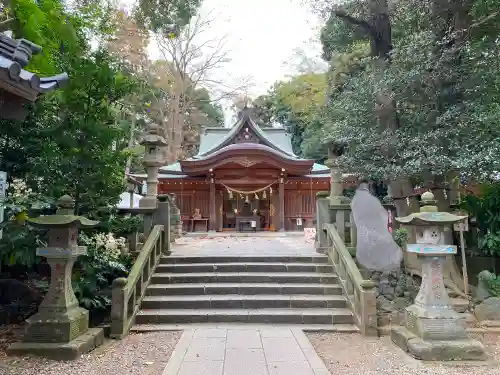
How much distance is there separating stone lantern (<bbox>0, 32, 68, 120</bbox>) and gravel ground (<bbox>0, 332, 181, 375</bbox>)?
9.58 ft

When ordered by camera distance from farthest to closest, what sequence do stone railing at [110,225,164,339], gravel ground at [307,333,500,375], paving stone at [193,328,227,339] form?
stone railing at [110,225,164,339], paving stone at [193,328,227,339], gravel ground at [307,333,500,375]

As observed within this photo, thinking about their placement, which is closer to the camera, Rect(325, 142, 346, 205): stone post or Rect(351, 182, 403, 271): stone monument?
Rect(351, 182, 403, 271): stone monument

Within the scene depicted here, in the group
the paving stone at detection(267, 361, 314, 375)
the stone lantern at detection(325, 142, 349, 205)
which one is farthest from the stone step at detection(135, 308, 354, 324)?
the stone lantern at detection(325, 142, 349, 205)

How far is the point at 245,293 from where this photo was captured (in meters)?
6.36

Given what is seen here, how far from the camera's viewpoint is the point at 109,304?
566 centimetres

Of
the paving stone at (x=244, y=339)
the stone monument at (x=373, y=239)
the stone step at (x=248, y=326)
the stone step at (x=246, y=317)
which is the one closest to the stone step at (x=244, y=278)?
the stone monument at (x=373, y=239)

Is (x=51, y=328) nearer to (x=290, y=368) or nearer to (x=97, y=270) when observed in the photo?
(x=97, y=270)

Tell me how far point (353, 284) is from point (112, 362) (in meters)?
3.92

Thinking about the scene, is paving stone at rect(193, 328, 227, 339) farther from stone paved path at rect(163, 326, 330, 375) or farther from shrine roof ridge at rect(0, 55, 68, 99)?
shrine roof ridge at rect(0, 55, 68, 99)

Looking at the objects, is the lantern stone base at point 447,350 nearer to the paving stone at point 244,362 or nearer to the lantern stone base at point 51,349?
the paving stone at point 244,362

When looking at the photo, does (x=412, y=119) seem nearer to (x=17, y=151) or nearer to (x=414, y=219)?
(x=414, y=219)

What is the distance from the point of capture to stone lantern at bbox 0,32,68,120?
271cm


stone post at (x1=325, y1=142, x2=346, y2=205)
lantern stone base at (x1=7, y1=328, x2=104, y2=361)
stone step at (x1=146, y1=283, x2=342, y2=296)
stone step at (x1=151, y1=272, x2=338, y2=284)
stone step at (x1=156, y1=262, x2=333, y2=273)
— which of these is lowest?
lantern stone base at (x1=7, y1=328, x2=104, y2=361)

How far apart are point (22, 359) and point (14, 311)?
2072 millimetres
